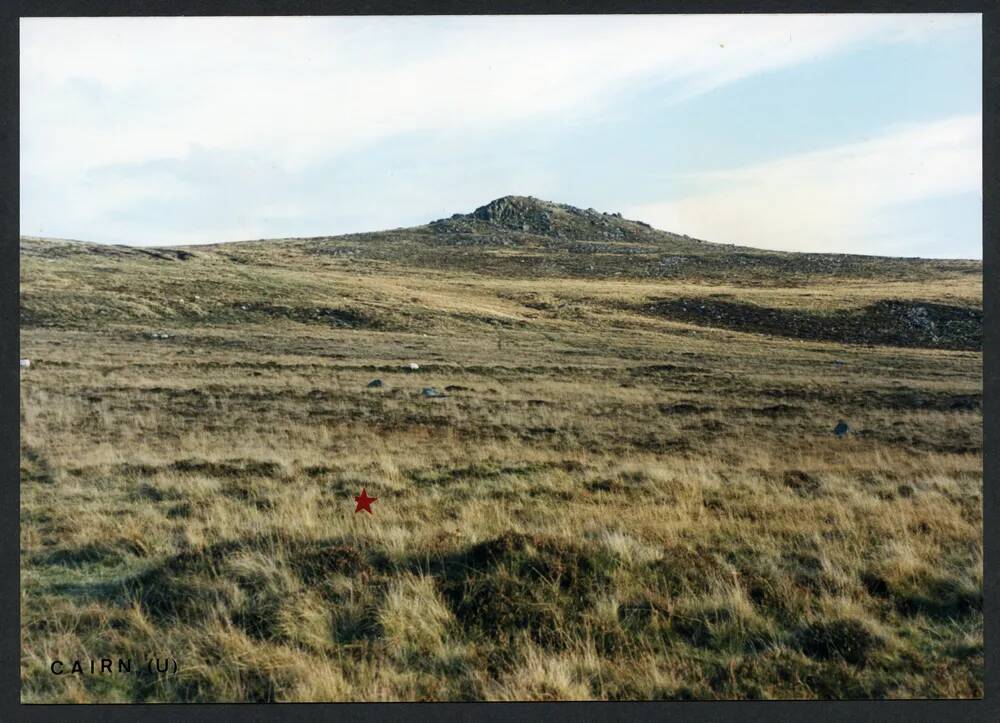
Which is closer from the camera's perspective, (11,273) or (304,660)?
(304,660)

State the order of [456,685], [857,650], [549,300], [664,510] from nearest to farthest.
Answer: [456,685] → [857,650] → [664,510] → [549,300]

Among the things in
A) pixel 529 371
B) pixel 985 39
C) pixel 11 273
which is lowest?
pixel 529 371

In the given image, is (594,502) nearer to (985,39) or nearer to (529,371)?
(985,39)

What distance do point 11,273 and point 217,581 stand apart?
3.26 meters

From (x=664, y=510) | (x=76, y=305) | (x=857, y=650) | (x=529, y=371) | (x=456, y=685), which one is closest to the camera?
(x=456, y=685)

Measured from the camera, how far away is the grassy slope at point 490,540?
16.5 ft

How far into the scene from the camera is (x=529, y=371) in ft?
84.3

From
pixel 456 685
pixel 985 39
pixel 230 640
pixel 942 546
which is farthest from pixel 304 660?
pixel 985 39

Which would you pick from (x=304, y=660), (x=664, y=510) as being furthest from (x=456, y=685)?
(x=664, y=510)

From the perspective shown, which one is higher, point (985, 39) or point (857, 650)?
point (985, 39)

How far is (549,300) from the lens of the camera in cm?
6019

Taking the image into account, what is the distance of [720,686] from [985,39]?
6.19m

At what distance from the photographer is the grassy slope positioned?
5043 millimetres

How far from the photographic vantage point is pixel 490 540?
21.5 feet
